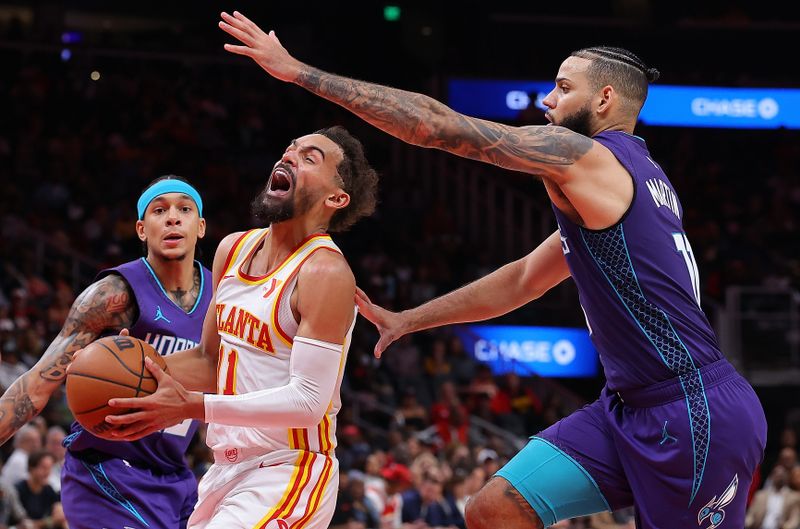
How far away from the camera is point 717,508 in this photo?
4.12 metres

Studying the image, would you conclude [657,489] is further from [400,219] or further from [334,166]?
[400,219]

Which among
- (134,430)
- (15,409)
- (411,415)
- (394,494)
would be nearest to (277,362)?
(134,430)

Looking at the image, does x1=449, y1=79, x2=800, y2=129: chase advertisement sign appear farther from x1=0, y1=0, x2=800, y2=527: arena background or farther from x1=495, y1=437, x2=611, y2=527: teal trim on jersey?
x1=495, y1=437, x2=611, y2=527: teal trim on jersey

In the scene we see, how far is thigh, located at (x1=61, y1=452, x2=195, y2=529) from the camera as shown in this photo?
5.05 meters

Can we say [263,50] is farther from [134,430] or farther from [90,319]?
[90,319]

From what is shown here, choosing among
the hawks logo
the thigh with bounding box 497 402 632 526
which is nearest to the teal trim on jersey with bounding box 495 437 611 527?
the thigh with bounding box 497 402 632 526

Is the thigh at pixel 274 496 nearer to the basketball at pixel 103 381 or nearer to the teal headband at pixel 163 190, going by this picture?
the basketball at pixel 103 381

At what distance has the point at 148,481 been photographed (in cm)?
511

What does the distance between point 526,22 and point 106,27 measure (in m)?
8.21

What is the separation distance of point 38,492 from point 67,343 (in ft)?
15.3

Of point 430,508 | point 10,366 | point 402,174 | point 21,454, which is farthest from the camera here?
point 402,174

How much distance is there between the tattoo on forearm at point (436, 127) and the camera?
3.91 meters

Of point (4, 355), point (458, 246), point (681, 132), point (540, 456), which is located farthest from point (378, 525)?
point (681, 132)

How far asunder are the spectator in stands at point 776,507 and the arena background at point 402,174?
0.45 m
